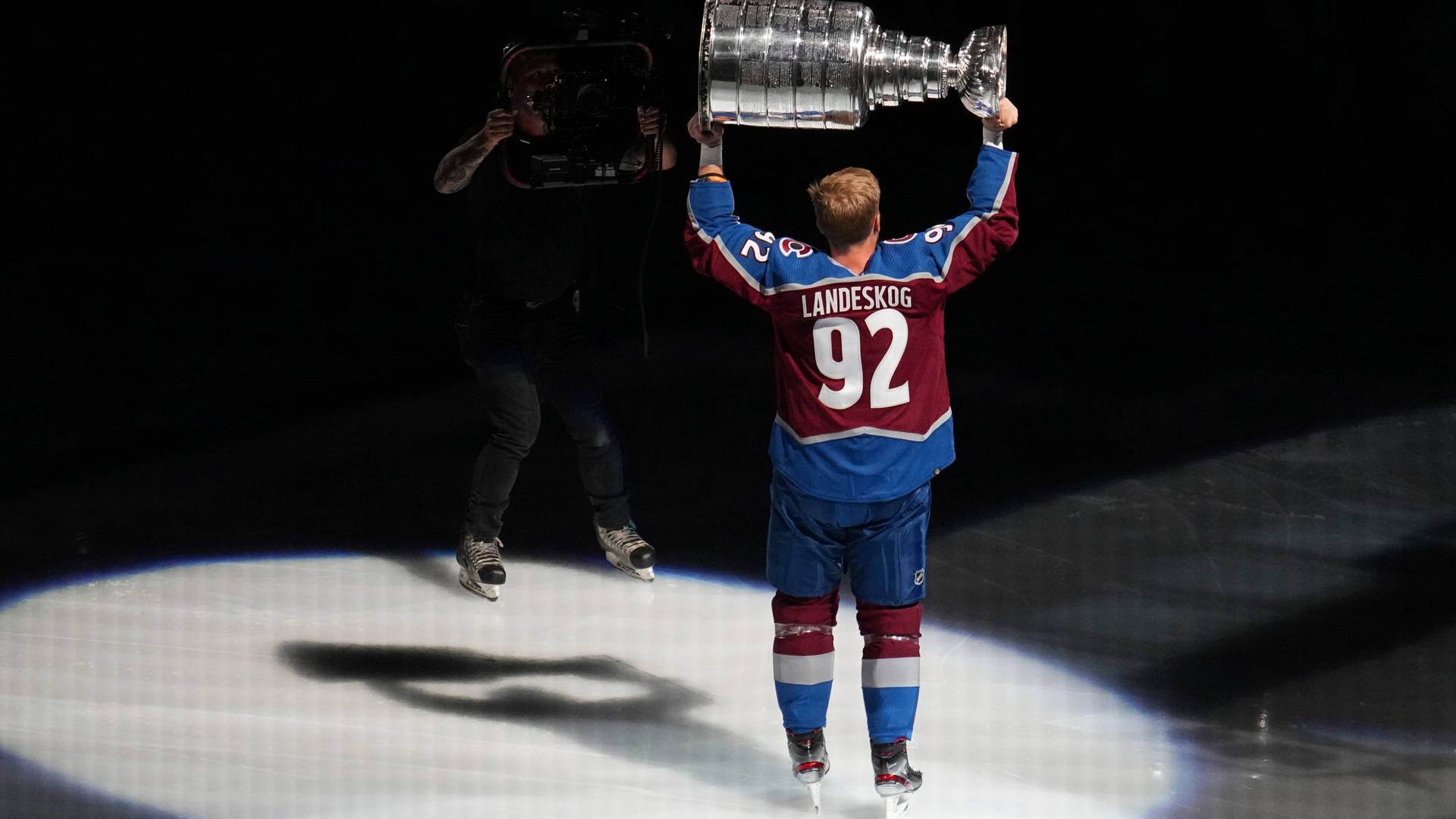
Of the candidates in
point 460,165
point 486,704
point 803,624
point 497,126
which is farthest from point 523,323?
point 803,624

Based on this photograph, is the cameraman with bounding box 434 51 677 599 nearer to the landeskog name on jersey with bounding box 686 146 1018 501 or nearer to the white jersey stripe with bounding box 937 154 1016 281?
the landeskog name on jersey with bounding box 686 146 1018 501

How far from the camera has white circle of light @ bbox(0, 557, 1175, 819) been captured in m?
3.89

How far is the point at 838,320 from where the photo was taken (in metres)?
3.58

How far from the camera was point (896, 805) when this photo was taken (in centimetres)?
370

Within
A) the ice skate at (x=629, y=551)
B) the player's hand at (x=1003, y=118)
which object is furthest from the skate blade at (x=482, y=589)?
the player's hand at (x=1003, y=118)

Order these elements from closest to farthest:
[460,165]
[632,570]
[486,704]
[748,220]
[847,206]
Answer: [847,206], [486,704], [460,165], [632,570], [748,220]

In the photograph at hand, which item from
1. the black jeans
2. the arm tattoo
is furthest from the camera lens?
the black jeans

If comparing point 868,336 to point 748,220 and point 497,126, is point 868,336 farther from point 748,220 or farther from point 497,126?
point 748,220

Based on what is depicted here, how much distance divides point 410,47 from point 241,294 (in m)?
1.33

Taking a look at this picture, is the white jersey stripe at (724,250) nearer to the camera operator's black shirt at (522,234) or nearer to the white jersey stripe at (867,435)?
the white jersey stripe at (867,435)

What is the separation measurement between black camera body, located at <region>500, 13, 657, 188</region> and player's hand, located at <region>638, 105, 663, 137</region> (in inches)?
0.7

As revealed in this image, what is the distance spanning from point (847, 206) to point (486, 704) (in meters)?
1.72

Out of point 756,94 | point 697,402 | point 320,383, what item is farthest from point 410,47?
point 756,94

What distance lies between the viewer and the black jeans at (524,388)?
4.85 m
